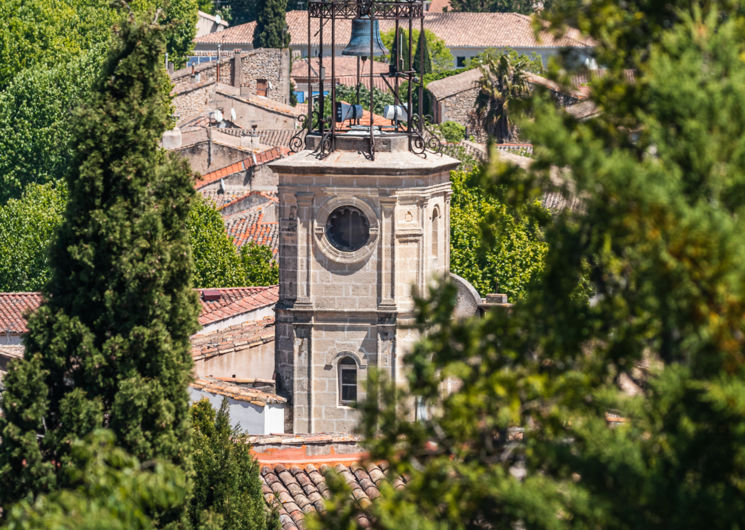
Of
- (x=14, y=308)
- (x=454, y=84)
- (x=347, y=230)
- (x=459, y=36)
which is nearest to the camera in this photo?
(x=347, y=230)

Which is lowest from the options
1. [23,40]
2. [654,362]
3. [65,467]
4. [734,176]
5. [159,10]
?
[65,467]

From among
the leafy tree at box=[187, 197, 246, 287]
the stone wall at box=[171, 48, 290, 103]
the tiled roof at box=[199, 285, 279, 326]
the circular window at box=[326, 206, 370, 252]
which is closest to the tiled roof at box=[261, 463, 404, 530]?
the circular window at box=[326, 206, 370, 252]

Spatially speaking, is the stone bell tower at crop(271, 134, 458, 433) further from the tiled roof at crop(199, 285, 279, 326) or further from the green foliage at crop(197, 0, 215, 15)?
the green foliage at crop(197, 0, 215, 15)

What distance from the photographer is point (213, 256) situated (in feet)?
130

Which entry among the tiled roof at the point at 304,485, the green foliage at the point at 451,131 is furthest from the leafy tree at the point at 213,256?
the green foliage at the point at 451,131

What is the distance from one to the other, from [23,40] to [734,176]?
60141 millimetres

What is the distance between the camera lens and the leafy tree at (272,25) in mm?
94812

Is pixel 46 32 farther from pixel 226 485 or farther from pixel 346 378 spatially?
pixel 226 485

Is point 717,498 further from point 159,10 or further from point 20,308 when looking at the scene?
point 20,308

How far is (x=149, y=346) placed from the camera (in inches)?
572

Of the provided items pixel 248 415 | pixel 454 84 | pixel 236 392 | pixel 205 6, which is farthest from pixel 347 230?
pixel 205 6

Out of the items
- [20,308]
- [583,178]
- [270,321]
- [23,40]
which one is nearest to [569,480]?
[583,178]

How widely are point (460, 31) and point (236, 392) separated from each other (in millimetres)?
80871

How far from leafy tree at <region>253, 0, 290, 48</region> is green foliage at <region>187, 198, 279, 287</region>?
181 feet
